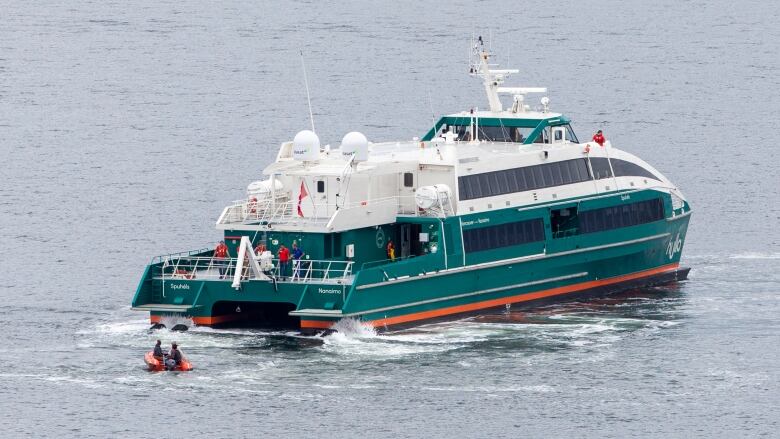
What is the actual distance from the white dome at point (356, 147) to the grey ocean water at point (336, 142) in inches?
265

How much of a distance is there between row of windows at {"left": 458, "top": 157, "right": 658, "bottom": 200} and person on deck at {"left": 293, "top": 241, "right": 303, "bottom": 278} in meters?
6.63

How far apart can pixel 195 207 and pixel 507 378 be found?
112ft

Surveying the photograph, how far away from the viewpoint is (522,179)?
74375 mm

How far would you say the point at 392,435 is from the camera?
57.9m

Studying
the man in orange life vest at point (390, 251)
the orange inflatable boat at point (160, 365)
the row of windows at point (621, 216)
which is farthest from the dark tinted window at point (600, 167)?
the orange inflatable boat at point (160, 365)

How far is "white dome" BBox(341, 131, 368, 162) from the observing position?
233 feet

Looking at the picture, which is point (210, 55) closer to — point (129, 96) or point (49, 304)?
point (129, 96)

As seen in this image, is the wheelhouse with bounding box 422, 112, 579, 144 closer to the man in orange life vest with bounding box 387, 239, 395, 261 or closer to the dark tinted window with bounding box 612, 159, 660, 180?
the dark tinted window with bounding box 612, 159, 660, 180

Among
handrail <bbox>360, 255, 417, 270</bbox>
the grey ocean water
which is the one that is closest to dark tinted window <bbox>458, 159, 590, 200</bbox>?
handrail <bbox>360, 255, 417, 270</bbox>

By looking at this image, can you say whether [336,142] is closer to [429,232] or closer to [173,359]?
[429,232]

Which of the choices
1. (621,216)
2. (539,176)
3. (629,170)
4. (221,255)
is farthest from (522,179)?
(221,255)

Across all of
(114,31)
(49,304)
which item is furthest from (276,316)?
(114,31)

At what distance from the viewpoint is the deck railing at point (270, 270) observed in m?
68.0

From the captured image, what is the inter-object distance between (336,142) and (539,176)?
36.8 m
